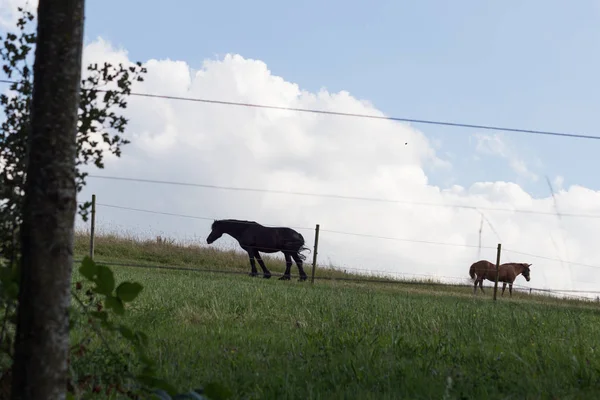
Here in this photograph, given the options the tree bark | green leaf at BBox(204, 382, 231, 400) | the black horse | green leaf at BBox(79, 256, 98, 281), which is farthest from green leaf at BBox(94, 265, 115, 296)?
the black horse

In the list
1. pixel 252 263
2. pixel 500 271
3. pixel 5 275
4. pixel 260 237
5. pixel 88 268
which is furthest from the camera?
pixel 500 271

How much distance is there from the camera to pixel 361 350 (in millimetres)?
4297

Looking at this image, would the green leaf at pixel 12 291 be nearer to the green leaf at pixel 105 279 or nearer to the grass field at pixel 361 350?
the green leaf at pixel 105 279

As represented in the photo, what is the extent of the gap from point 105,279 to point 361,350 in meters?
2.47

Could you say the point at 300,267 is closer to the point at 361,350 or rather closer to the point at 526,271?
the point at 526,271

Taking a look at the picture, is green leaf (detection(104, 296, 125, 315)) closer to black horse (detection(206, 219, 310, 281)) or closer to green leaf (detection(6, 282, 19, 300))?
green leaf (detection(6, 282, 19, 300))

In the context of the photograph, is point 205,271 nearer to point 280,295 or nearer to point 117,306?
point 280,295

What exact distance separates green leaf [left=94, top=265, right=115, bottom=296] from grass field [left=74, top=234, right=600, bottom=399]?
A: 116 centimetres

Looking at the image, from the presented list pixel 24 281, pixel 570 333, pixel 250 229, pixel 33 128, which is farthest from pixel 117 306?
pixel 250 229

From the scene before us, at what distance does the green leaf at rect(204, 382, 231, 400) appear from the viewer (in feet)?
7.19

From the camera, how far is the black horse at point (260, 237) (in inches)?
798

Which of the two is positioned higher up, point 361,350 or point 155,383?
point 155,383

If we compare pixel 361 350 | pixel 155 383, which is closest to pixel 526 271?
pixel 361 350

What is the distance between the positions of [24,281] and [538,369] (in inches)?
127
